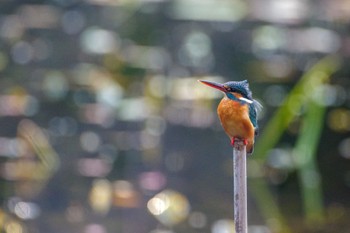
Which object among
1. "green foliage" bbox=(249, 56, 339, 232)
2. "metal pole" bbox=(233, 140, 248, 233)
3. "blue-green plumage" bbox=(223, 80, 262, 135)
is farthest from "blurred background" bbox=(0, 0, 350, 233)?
"metal pole" bbox=(233, 140, 248, 233)

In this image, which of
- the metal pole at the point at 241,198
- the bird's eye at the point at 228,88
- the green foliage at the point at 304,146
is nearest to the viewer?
the metal pole at the point at 241,198

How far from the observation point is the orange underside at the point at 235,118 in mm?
1010

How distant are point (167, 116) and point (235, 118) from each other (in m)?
1.87

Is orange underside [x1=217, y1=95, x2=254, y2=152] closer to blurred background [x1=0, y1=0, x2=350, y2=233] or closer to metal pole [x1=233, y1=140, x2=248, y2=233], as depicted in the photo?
metal pole [x1=233, y1=140, x2=248, y2=233]

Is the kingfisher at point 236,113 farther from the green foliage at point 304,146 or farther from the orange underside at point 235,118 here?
the green foliage at point 304,146

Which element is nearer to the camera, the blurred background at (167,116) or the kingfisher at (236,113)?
the kingfisher at (236,113)

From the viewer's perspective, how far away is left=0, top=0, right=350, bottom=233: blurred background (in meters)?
2.79

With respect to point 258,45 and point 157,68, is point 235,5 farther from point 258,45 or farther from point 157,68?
point 157,68

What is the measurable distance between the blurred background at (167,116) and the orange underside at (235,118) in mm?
1723

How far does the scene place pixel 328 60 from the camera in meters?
2.85

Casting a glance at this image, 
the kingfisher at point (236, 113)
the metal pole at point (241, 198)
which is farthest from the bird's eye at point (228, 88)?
the metal pole at point (241, 198)

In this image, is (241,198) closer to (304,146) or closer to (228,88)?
(228,88)

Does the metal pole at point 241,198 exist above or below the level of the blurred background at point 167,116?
below

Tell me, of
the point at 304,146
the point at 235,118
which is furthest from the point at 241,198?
the point at 304,146
